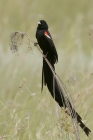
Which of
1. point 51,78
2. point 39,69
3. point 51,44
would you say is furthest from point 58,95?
point 39,69

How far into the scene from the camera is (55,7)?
1155 centimetres

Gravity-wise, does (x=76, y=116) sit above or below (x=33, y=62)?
above

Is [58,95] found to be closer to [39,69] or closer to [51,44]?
[51,44]

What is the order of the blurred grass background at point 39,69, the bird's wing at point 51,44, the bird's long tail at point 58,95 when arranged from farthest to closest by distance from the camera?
the blurred grass background at point 39,69, the bird's wing at point 51,44, the bird's long tail at point 58,95

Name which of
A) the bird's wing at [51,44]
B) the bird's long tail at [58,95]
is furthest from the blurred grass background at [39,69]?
the bird's wing at [51,44]

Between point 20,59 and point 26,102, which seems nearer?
point 26,102

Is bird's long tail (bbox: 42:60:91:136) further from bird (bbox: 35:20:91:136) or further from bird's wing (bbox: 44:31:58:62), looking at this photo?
bird's wing (bbox: 44:31:58:62)

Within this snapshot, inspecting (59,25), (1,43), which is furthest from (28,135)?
(59,25)

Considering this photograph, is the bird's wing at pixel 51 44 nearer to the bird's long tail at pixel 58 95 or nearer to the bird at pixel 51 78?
the bird at pixel 51 78

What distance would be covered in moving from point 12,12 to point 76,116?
23.5ft

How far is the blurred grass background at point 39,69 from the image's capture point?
4516 mm

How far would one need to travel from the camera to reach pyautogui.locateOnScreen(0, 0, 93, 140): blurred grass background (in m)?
4.52

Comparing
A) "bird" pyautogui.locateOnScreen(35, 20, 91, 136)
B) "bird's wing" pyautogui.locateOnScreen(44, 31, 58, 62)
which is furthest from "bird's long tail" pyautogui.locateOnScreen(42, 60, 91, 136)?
"bird's wing" pyautogui.locateOnScreen(44, 31, 58, 62)

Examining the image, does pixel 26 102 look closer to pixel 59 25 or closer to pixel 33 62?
pixel 33 62
